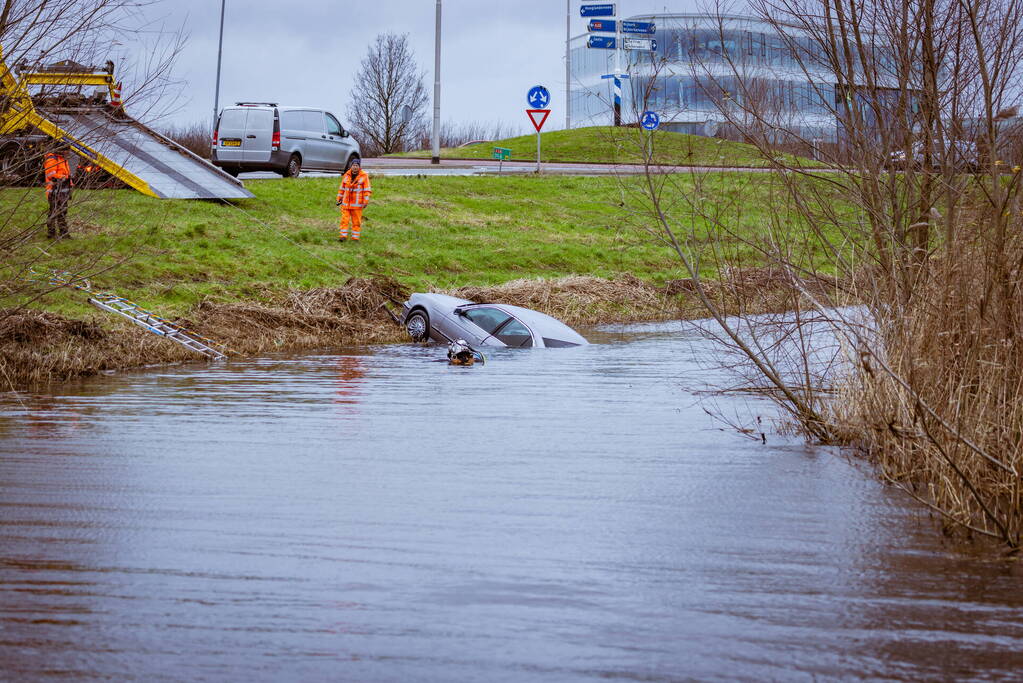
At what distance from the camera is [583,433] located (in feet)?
42.2

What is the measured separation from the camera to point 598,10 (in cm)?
4178

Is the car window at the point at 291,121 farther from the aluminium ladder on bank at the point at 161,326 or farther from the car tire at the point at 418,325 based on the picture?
the aluminium ladder on bank at the point at 161,326

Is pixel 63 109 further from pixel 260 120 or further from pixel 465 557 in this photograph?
pixel 260 120

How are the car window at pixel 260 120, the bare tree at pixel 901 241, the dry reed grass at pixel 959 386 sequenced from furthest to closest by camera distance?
1. the car window at pixel 260 120
2. the bare tree at pixel 901 241
3. the dry reed grass at pixel 959 386

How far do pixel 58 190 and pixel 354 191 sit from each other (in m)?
15.3

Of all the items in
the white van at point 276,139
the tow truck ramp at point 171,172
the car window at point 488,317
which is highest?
the white van at point 276,139

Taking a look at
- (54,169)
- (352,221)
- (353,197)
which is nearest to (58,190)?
(54,169)

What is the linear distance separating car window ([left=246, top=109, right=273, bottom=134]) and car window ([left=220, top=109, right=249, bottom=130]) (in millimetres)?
155

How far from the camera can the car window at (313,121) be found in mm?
33906

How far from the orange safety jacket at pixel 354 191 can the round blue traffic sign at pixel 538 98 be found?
34.7 feet

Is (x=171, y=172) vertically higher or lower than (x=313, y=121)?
lower

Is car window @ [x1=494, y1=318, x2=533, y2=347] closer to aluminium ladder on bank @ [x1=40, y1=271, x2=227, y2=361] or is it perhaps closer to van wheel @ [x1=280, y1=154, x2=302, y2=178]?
aluminium ladder on bank @ [x1=40, y1=271, x2=227, y2=361]

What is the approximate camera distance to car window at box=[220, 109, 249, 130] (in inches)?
1296

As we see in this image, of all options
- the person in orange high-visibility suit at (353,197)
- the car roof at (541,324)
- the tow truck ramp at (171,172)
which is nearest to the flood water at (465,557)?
the car roof at (541,324)
